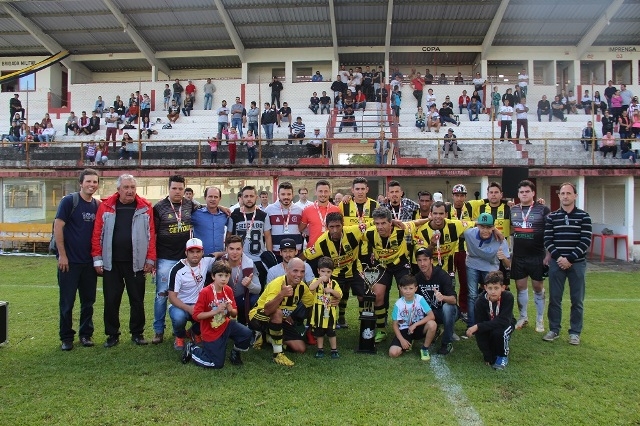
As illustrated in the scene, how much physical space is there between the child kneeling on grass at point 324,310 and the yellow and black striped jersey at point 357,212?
125cm

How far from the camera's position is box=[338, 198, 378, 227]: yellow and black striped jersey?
6691mm

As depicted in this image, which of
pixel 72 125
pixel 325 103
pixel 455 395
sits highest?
pixel 325 103

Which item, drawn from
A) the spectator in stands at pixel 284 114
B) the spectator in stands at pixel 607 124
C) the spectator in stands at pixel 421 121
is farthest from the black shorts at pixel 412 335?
the spectator in stands at pixel 284 114

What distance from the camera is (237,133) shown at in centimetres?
1950

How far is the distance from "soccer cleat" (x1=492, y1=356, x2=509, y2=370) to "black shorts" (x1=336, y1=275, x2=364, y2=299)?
5.39ft

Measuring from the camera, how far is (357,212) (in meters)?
6.75

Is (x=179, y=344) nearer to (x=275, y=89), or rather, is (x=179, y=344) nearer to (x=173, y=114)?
(x=173, y=114)

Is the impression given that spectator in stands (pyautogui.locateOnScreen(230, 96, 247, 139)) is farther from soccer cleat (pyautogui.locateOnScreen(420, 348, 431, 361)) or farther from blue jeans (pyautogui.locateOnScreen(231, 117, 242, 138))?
soccer cleat (pyautogui.locateOnScreen(420, 348, 431, 361))

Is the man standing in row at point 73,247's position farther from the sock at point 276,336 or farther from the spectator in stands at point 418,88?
the spectator in stands at point 418,88

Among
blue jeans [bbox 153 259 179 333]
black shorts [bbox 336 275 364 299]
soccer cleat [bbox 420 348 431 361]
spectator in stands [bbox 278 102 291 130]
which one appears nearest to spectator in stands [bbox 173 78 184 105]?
spectator in stands [bbox 278 102 291 130]

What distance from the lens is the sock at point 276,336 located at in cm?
532

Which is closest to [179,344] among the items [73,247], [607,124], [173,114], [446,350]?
[73,247]

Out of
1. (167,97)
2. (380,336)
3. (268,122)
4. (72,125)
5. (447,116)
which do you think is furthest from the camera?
(167,97)

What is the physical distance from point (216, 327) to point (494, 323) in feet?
9.40
